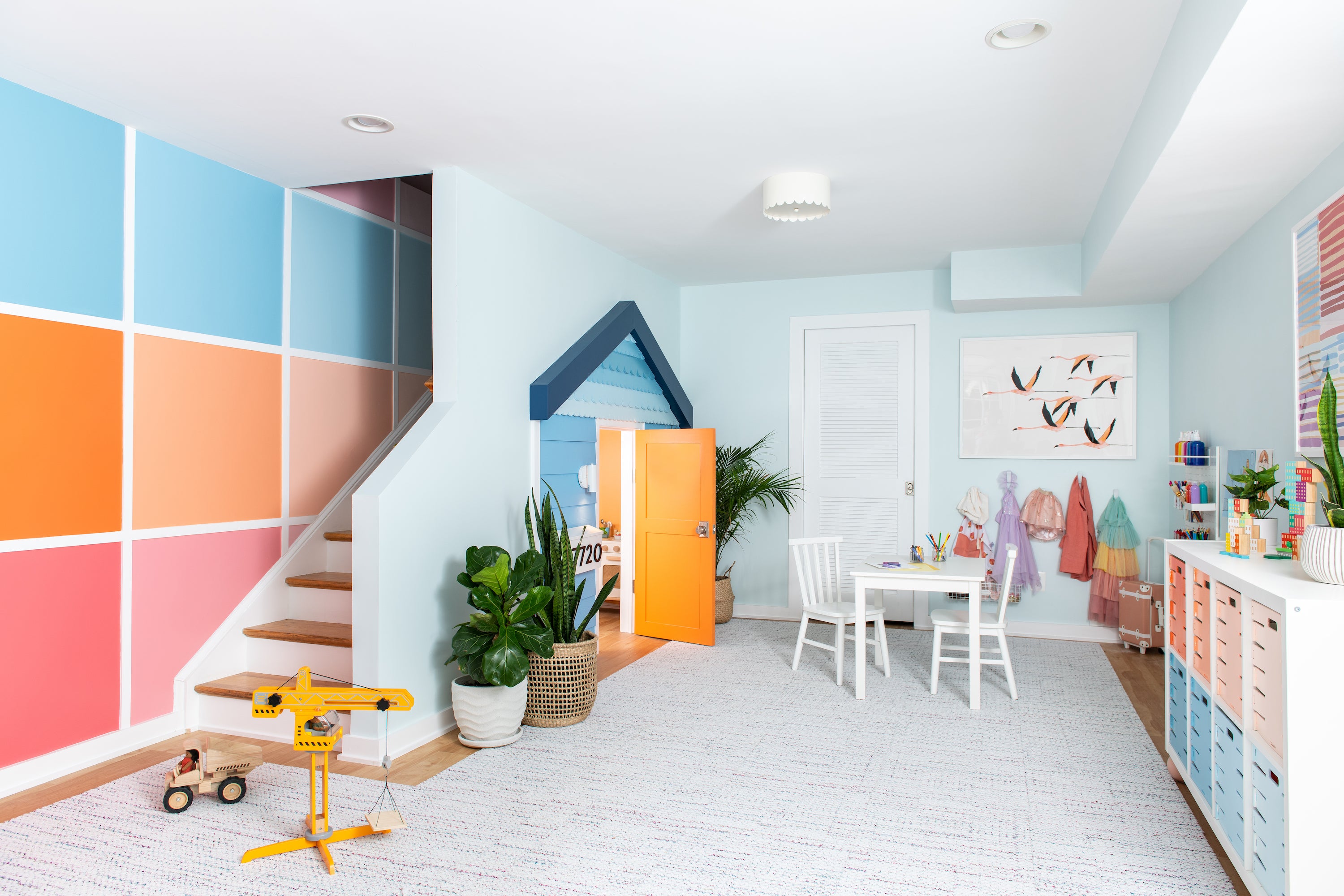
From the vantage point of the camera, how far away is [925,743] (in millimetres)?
3658

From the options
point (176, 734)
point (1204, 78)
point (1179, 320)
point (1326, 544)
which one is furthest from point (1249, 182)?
point (176, 734)

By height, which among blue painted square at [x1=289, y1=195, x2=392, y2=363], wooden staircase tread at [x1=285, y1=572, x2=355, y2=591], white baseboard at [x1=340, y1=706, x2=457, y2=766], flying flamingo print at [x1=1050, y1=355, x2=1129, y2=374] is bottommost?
white baseboard at [x1=340, y1=706, x2=457, y2=766]

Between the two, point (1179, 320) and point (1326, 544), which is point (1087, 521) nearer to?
point (1179, 320)

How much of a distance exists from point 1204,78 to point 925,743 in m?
2.71

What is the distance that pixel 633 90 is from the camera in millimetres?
3084

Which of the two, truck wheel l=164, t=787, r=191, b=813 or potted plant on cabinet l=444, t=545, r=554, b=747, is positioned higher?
potted plant on cabinet l=444, t=545, r=554, b=747

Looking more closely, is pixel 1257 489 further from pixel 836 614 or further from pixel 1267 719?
pixel 836 614

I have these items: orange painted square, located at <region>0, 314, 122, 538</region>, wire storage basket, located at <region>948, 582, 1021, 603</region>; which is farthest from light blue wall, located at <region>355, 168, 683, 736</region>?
wire storage basket, located at <region>948, 582, 1021, 603</region>

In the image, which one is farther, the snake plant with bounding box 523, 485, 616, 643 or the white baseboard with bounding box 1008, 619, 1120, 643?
the white baseboard with bounding box 1008, 619, 1120, 643

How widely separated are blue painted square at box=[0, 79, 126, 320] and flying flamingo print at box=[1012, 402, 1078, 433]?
18.0ft

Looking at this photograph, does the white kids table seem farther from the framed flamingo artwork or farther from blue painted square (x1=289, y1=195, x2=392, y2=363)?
blue painted square (x1=289, y1=195, x2=392, y2=363)

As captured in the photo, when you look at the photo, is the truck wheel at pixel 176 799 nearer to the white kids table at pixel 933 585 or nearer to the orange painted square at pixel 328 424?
the orange painted square at pixel 328 424

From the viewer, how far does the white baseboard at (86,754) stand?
121 inches

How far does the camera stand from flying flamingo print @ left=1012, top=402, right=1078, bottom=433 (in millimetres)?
5848
